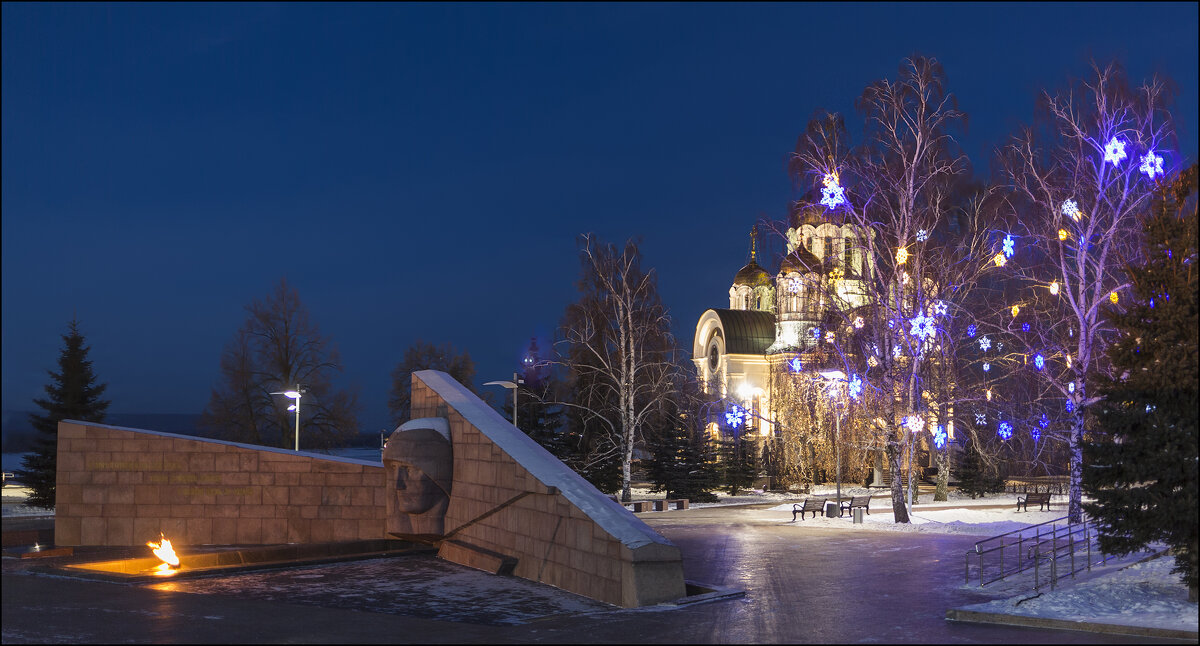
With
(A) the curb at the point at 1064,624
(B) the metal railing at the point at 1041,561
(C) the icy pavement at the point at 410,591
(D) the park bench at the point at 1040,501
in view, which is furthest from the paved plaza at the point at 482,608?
(D) the park bench at the point at 1040,501

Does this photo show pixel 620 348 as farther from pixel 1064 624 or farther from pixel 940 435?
pixel 1064 624

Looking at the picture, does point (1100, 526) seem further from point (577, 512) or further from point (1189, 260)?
point (577, 512)

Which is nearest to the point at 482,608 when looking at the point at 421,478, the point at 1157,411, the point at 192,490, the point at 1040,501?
the point at 421,478

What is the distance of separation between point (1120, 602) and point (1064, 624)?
1.19m

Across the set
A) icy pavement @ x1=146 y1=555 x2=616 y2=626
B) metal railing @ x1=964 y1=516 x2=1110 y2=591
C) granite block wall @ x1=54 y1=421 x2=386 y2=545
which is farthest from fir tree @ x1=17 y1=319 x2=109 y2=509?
metal railing @ x1=964 y1=516 x2=1110 y2=591

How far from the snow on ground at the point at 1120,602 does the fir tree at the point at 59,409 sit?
28998 millimetres

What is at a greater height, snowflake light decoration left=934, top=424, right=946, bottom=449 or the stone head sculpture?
snowflake light decoration left=934, top=424, right=946, bottom=449

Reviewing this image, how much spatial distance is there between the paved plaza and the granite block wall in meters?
2.45

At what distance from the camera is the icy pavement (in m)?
12.4

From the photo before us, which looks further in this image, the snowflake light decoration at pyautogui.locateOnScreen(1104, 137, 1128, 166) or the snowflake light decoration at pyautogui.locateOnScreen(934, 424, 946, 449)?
the snowflake light decoration at pyautogui.locateOnScreen(934, 424, 946, 449)

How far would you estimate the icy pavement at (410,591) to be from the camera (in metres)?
12.4

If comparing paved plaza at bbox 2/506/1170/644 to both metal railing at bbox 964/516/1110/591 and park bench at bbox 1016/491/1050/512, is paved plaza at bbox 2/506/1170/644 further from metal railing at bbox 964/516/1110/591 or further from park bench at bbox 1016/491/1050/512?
park bench at bbox 1016/491/1050/512

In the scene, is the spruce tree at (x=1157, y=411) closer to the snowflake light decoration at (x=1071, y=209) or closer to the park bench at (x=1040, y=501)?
the snowflake light decoration at (x=1071, y=209)

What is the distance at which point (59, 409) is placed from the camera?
109ft
